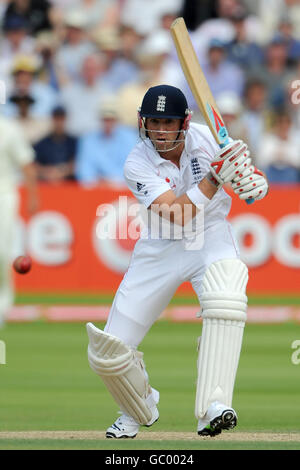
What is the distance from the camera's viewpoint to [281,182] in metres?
11.6

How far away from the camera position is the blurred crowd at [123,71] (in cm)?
1153

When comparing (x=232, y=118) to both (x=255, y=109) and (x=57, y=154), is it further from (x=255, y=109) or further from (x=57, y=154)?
(x=57, y=154)

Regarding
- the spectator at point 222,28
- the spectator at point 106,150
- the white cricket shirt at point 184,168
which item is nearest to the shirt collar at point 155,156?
the white cricket shirt at point 184,168

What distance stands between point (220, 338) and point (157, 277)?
46 cm

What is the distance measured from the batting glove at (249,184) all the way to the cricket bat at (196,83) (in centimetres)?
15

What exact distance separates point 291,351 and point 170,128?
3.56m

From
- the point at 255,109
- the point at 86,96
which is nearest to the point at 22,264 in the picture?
the point at 86,96

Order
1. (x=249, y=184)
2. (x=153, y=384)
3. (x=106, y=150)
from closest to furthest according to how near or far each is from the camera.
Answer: (x=249, y=184) < (x=153, y=384) < (x=106, y=150)

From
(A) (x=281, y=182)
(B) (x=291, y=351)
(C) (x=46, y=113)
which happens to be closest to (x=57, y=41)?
(C) (x=46, y=113)

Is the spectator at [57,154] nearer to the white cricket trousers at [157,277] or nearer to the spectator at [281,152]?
the spectator at [281,152]

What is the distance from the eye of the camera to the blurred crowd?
11.5 m

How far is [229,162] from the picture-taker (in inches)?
199

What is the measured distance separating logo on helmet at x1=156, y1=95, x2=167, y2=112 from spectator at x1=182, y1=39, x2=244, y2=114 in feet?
22.2

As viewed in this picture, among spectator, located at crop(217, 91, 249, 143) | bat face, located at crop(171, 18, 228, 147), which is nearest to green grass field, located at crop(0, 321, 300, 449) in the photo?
bat face, located at crop(171, 18, 228, 147)
